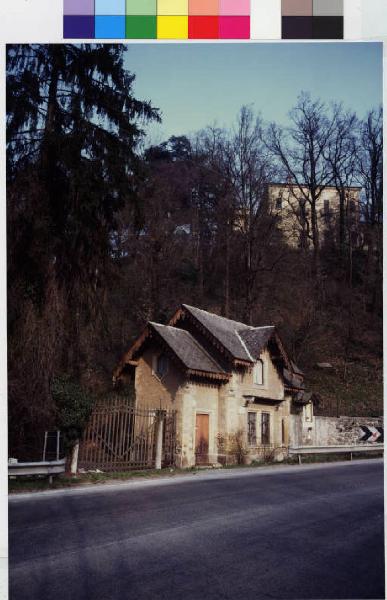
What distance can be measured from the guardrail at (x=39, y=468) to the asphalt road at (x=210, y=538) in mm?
191

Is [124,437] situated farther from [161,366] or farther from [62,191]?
[62,191]

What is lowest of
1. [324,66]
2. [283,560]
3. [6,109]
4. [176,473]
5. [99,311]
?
[283,560]

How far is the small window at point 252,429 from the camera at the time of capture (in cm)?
587

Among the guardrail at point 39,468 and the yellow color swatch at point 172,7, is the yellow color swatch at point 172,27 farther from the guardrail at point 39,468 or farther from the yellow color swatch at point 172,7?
the guardrail at point 39,468

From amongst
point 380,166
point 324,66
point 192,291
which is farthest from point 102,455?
point 324,66

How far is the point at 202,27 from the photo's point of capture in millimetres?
4848

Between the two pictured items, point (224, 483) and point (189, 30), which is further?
point (224, 483)

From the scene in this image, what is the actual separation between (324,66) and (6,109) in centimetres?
255

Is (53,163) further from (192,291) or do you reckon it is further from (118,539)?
(118,539)

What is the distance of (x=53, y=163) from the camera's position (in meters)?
5.68

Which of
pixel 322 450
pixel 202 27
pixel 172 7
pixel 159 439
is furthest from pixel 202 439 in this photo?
pixel 172 7

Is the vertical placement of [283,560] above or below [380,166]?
below

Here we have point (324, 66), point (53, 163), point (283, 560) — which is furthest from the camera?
point (53, 163)

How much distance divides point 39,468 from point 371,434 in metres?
2.71
